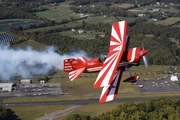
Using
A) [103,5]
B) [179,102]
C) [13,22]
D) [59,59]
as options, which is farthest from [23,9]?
[59,59]

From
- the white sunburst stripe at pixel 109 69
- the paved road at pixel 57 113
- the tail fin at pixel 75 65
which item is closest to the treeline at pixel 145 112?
the paved road at pixel 57 113

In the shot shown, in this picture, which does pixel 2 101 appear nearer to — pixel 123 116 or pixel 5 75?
pixel 5 75

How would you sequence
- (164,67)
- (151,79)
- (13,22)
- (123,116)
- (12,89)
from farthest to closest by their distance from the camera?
(13,22)
(164,67)
(151,79)
(12,89)
(123,116)

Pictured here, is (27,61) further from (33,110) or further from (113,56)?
(113,56)

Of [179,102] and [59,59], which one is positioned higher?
[59,59]

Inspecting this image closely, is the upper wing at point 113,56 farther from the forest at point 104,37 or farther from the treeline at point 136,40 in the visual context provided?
the treeline at point 136,40

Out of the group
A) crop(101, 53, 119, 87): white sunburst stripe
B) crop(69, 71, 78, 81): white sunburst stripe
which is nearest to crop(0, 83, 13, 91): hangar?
crop(69, 71, 78, 81): white sunburst stripe

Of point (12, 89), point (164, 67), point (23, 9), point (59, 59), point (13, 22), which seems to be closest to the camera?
point (59, 59)

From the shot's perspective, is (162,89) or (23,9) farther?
(23,9)
